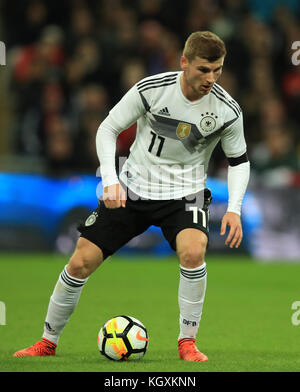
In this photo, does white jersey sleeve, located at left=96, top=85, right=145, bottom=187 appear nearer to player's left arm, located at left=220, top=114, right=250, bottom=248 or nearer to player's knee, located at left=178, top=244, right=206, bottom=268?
player's left arm, located at left=220, top=114, right=250, bottom=248

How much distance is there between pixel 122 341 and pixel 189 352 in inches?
15.6

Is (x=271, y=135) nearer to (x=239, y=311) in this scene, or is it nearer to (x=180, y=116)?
(x=239, y=311)

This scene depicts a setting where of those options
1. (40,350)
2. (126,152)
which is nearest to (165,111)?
(40,350)

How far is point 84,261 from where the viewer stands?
561 cm

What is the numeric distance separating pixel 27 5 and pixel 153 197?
33.9 ft

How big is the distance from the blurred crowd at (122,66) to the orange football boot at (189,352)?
283 inches

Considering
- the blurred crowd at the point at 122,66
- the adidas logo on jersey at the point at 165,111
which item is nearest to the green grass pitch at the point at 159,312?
the adidas logo on jersey at the point at 165,111

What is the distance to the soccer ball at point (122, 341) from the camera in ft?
18.4

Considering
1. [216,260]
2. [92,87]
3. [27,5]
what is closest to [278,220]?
[216,260]

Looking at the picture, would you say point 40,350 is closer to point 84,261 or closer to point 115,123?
point 84,261

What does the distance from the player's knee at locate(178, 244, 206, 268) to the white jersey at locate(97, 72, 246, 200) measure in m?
0.39

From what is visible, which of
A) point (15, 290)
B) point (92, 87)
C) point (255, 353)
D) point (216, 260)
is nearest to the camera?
point (255, 353)

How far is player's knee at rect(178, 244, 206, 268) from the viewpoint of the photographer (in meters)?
5.52

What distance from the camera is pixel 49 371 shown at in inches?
200
